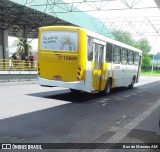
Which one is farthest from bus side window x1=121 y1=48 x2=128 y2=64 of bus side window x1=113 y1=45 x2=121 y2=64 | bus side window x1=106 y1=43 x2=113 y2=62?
bus side window x1=106 y1=43 x2=113 y2=62

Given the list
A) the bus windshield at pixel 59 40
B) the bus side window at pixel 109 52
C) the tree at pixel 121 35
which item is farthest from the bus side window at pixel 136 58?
the tree at pixel 121 35

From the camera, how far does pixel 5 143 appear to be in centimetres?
584

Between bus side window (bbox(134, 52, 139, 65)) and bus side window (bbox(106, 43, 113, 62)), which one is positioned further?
bus side window (bbox(134, 52, 139, 65))

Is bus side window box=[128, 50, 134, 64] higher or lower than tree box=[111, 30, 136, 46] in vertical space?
lower

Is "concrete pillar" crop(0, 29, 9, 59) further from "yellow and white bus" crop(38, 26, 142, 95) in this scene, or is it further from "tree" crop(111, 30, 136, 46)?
"yellow and white bus" crop(38, 26, 142, 95)

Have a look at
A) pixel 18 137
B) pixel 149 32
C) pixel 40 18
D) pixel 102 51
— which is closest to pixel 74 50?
pixel 102 51

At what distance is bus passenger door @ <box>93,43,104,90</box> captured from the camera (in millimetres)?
13330

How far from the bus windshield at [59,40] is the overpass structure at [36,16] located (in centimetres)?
1250

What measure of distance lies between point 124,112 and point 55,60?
12.6 ft

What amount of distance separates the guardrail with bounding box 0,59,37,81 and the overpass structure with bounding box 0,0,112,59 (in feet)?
16.5

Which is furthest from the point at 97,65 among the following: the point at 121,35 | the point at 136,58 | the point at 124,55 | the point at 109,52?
the point at 121,35

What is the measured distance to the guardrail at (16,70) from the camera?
22.3 metres

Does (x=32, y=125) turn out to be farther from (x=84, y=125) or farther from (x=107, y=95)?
(x=107, y=95)

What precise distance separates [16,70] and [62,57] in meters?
13.7
